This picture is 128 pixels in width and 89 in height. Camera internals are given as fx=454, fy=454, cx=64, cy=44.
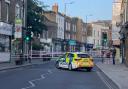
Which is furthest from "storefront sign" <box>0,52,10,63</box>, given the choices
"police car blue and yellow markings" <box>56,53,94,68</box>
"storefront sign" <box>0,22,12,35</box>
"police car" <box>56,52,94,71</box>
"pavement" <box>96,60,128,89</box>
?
"pavement" <box>96,60,128,89</box>

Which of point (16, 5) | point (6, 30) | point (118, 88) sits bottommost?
point (118, 88)

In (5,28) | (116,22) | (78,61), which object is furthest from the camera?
(116,22)

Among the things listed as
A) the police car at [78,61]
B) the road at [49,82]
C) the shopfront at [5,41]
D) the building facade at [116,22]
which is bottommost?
the road at [49,82]

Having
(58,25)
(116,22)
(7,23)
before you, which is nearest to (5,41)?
(7,23)

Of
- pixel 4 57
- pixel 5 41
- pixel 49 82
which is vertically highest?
pixel 5 41

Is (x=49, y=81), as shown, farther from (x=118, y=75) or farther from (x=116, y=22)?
(x=116, y=22)

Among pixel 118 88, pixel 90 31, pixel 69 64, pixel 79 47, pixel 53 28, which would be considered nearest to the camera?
pixel 118 88

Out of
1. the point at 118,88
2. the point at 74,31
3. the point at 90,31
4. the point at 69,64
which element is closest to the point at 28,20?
the point at 69,64

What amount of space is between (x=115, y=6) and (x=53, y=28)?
96.6 ft

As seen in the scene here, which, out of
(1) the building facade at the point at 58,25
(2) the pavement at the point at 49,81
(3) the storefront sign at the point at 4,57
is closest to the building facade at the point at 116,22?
(3) the storefront sign at the point at 4,57

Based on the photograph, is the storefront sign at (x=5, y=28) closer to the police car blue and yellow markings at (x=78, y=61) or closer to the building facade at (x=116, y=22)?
the police car blue and yellow markings at (x=78, y=61)

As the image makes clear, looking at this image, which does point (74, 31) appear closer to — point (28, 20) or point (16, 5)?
point (28, 20)

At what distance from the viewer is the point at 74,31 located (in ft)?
408

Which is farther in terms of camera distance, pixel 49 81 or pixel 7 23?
pixel 7 23
